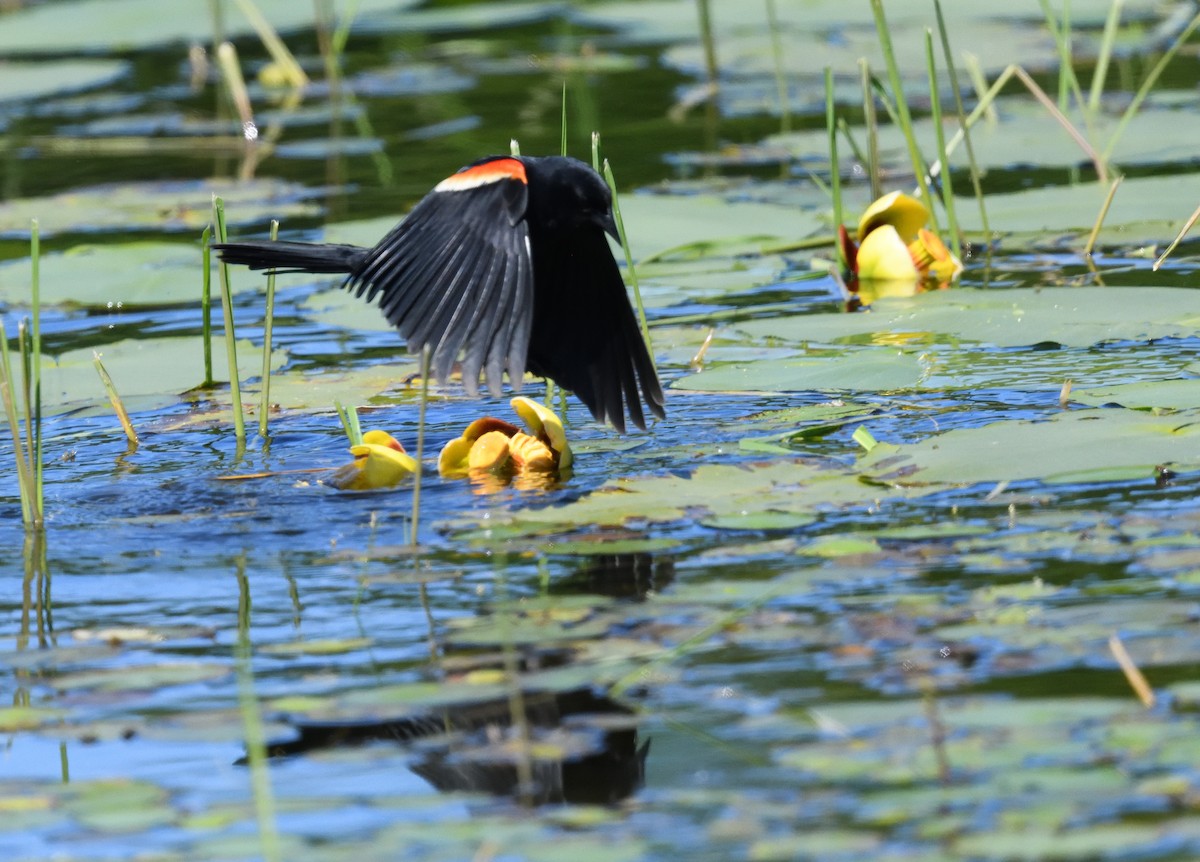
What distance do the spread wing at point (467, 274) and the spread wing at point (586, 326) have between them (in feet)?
1.33

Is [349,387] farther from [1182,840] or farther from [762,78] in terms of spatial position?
[762,78]

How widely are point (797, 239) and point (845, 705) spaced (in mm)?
4430

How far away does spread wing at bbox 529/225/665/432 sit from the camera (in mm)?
4480

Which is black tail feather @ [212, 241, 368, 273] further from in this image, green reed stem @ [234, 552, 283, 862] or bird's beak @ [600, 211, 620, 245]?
green reed stem @ [234, 552, 283, 862]

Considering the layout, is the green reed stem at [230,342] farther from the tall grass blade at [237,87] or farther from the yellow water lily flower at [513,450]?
the tall grass blade at [237,87]

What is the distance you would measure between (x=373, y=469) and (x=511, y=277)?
552 mm

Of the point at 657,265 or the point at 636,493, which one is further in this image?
the point at 657,265

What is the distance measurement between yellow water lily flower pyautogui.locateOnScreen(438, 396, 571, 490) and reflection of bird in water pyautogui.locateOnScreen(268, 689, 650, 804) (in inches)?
55.1

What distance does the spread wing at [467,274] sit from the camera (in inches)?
155

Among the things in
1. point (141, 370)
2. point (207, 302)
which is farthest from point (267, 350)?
point (141, 370)

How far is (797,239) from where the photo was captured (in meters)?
6.83

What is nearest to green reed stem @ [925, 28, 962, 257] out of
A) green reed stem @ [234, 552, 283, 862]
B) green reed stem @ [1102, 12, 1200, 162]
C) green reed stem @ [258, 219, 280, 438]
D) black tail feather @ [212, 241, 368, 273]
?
green reed stem @ [1102, 12, 1200, 162]

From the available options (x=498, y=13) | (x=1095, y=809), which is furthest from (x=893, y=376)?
(x=498, y=13)

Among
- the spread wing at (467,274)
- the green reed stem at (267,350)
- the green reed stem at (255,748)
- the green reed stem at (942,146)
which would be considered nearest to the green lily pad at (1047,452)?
the spread wing at (467,274)
